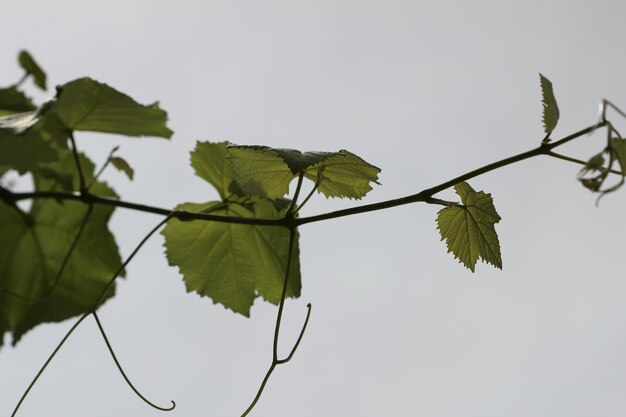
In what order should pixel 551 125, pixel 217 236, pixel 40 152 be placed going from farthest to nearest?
pixel 217 236, pixel 551 125, pixel 40 152

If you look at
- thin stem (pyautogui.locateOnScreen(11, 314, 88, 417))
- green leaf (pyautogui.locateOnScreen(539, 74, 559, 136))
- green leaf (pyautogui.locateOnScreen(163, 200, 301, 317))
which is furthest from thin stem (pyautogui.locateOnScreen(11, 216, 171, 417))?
green leaf (pyautogui.locateOnScreen(539, 74, 559, 136))

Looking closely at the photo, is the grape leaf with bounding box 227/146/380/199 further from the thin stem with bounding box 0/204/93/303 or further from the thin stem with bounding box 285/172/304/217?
the thin stem with bounding box 0/204/93/303

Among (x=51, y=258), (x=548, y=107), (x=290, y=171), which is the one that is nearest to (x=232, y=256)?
(x=290, y=171)

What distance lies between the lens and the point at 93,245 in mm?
577

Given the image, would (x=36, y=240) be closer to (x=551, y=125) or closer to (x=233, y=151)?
(x=233, y=151)

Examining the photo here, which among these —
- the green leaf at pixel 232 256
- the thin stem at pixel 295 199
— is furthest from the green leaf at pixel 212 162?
the thin stem at pixel 295 199

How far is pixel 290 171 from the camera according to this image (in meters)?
0.73

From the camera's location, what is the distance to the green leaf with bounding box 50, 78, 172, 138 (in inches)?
20.9

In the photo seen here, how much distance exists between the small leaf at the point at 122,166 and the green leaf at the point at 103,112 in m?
0.03

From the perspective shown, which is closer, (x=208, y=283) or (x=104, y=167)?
(x=104, y=167)

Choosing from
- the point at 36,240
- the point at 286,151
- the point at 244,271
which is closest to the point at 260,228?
the point at 244,271

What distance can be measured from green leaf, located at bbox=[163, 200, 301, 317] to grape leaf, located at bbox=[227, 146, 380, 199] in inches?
2.0

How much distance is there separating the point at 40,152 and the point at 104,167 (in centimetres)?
5

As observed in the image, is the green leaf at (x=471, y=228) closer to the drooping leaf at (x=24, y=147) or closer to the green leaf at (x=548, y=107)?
the green leaf at (x=548, y=107)
